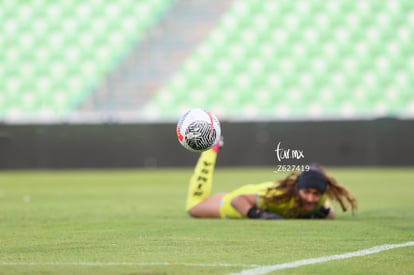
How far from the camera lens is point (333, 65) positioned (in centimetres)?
2586

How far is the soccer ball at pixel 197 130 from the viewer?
9164mm

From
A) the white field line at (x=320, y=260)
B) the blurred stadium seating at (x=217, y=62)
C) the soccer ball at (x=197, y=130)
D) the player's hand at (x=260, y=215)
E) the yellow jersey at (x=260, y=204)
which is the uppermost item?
the blurred stadium seating at (x=217, y=62)

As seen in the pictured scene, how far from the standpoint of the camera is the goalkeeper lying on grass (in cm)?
949

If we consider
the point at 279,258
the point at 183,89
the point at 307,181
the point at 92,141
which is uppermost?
the point at 183,89

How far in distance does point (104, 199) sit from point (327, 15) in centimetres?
1402

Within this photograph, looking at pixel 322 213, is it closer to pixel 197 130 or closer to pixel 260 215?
pixel 260 215

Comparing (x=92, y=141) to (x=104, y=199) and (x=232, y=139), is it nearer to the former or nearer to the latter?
(x=232, y=139)

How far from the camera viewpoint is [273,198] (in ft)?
32.2

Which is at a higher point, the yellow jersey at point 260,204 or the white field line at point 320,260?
the yellow jersey at point 260,204

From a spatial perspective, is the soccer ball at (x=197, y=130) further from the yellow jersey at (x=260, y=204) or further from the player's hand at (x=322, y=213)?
the player's hand at (x=322, y=213)

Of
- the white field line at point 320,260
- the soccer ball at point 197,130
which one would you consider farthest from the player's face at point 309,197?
the white field line at point 320,260

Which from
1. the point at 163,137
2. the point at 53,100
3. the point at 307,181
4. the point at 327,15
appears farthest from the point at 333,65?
the point at 307,181

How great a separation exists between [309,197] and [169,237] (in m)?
2.05

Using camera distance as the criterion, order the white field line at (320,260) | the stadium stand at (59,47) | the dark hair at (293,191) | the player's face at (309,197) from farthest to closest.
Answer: the stadium stand at (59,47), the dark hair at (293,191), the player's face at (309,197), the white field line at (320,260)
